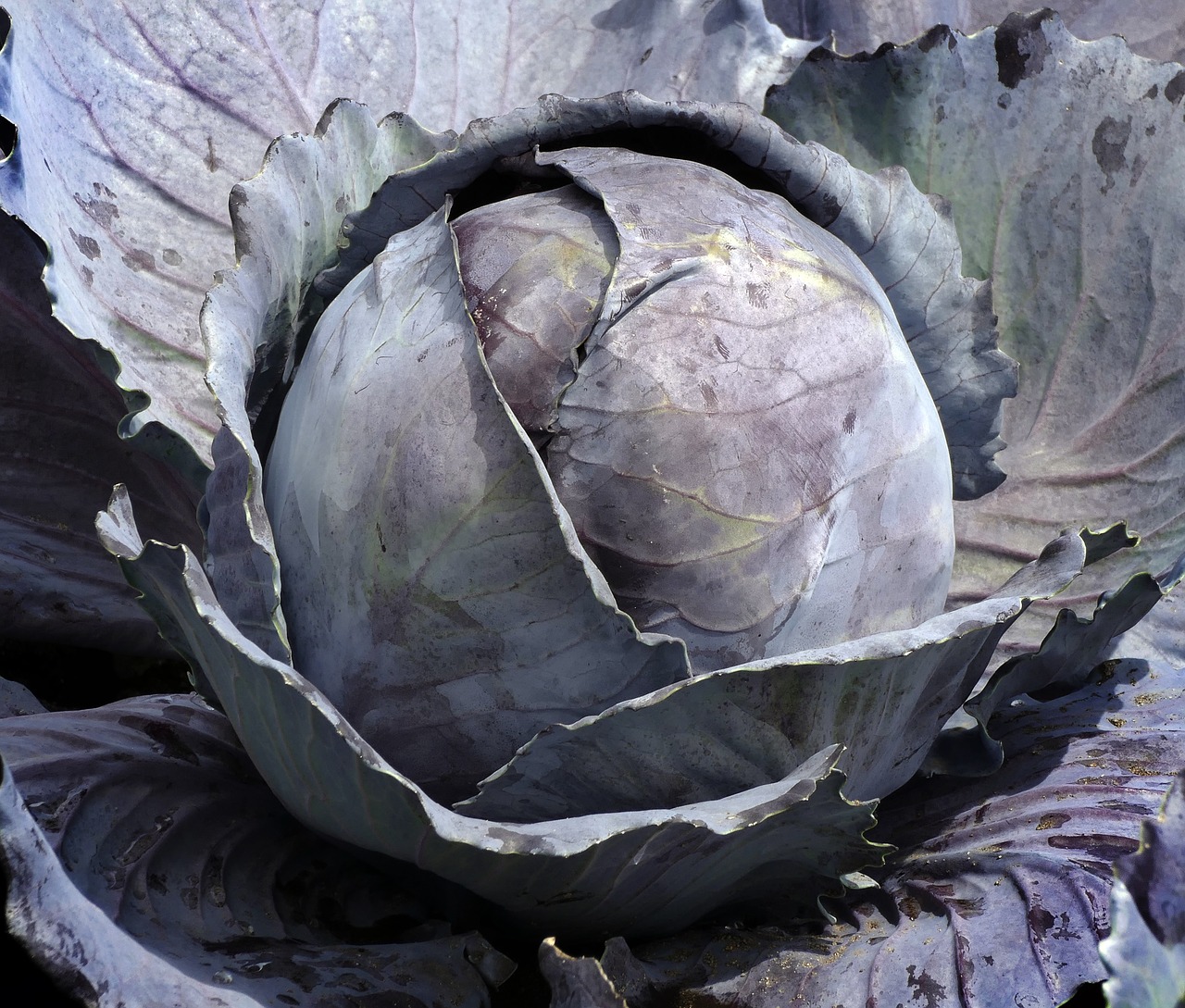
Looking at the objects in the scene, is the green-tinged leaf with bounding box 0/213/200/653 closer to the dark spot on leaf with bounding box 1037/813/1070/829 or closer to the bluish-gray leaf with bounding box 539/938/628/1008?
the bluish-gray leaf with bounding box 539/938/628/1008

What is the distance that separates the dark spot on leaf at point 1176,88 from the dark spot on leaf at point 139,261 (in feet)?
5.46

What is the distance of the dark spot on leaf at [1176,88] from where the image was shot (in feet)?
6.57

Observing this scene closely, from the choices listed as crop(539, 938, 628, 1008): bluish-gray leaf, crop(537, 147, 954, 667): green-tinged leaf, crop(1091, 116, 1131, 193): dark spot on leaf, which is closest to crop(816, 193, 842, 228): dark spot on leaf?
crop(537, 147, 954, 667): green-tinged leaf

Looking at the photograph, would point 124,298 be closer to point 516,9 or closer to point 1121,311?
point 516,9

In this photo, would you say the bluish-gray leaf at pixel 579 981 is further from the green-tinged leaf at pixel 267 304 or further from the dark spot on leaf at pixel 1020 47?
the dark spot on leaf at pixel 1020 47

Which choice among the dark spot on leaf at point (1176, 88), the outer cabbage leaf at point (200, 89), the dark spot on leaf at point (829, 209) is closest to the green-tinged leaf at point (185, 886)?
the outer cabbage leaf at point (200, 89)

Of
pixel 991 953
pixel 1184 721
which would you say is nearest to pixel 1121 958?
pixel 991 953

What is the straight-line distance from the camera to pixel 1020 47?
2029 millimetres

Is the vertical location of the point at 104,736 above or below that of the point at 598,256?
below

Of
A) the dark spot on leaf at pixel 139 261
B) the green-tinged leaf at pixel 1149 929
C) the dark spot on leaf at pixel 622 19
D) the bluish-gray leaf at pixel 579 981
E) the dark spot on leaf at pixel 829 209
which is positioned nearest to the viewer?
the green-tinged leaf at pixel 1149 929

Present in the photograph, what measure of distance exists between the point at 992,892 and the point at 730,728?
0.44 m

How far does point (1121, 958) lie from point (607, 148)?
3.69 ft

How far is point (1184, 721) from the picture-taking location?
67.3 inches

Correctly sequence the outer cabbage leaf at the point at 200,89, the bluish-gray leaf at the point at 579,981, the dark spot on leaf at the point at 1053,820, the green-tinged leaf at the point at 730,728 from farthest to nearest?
the outer cabbage leaf at the point at 200,89 < the dark spot on leaf at the point at 1053,820 < the green-tinged leaf at the point at 730,728 < the bluish-gray leaf at the point at 579,981
